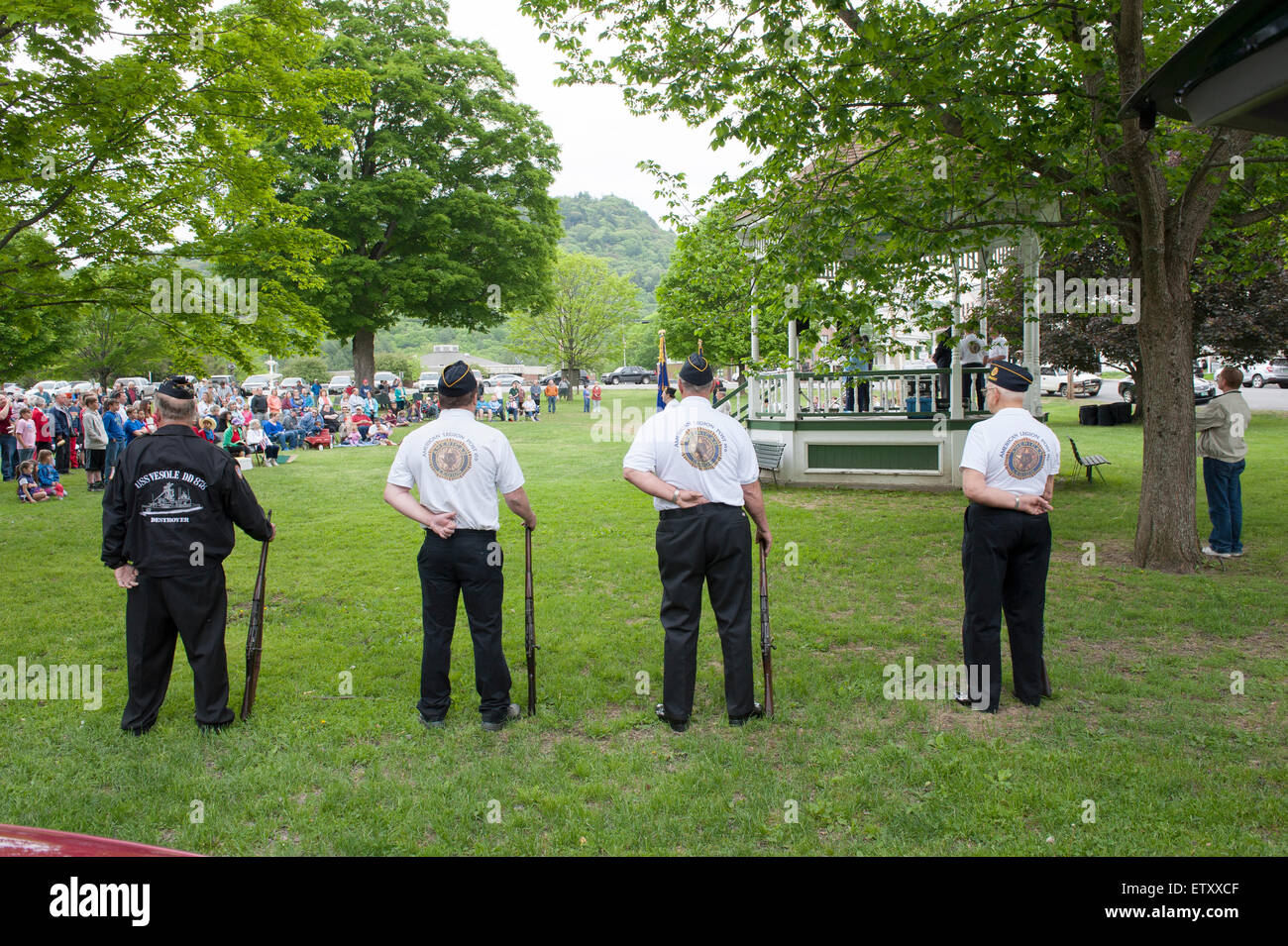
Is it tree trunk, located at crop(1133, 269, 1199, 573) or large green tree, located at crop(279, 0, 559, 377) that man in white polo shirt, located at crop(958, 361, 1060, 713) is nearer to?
tree trunk, located at crop(1133, 269, 1199, 573)

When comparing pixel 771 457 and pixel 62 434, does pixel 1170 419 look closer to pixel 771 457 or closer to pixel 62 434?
pixel 771 457

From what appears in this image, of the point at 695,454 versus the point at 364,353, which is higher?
the point at 364,353

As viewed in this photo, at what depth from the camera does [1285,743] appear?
4.75 m

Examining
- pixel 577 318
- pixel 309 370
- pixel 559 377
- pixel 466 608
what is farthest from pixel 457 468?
pixel 309 370

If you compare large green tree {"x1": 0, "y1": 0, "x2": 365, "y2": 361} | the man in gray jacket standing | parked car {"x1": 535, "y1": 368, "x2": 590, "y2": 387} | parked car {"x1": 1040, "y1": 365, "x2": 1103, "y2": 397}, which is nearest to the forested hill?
parked car {"x1": 535, "y1": 368, "x2": 590, "y2": 387}

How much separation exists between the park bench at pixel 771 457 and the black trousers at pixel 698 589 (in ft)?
35.2

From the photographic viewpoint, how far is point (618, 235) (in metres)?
161

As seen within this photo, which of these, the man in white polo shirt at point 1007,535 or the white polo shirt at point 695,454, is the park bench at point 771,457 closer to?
the man in white polo shirt at point 1007,535

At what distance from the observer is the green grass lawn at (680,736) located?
13.0 ft

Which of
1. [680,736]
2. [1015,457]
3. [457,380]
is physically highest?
[457,380]

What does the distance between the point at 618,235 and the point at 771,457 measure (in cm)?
15184

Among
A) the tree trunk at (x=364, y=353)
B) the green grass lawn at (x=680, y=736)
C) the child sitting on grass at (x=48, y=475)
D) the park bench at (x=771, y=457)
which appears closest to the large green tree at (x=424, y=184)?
the tree trunk at (x=364, y=353)
